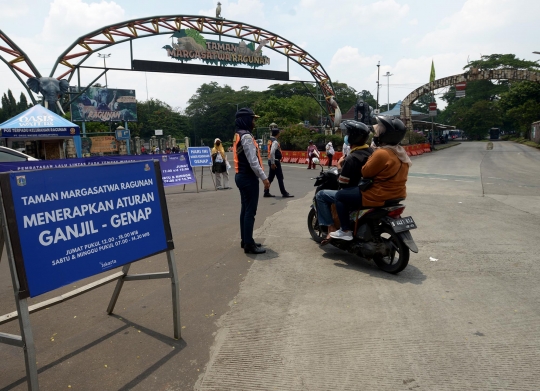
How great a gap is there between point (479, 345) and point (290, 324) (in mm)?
1503

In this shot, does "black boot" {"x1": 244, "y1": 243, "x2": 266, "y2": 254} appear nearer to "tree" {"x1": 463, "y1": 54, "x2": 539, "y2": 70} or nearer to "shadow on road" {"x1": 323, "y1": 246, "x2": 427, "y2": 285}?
"shadow on road" {"x1": 323, "y1": 246, "x2": 427, "y2": 285}

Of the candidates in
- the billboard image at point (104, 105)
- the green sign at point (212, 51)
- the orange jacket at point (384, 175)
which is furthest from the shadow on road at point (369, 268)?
the billboard image at point (104, 105)

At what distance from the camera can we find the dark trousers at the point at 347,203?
4.95 m

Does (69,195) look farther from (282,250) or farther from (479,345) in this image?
(282,250)

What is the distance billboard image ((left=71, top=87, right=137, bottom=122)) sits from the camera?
33500 millimetres

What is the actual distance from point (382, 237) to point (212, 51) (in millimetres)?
23856

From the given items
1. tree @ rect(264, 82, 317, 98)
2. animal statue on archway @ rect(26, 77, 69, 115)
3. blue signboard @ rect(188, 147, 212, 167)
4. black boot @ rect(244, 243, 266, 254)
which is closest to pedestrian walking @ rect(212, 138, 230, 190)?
blue signboard @ rect(188, 147, 212, 167)

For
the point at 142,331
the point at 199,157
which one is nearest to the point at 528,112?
the point at 199,157

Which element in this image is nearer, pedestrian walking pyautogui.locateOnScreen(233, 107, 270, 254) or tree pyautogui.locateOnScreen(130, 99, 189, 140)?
pedestrian walking pyautogui.locateOnScreen(233, 107, 270, 254)

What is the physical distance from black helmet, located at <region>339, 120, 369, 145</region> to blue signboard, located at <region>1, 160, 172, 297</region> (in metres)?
2.76

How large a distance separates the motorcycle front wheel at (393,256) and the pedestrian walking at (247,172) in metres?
1.64

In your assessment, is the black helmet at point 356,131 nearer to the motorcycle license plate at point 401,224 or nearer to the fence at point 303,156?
the motorcycle license plate at point 401,224

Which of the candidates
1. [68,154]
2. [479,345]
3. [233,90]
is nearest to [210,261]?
[479,345]

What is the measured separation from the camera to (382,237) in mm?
4906
